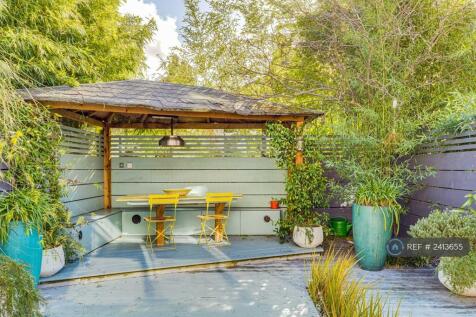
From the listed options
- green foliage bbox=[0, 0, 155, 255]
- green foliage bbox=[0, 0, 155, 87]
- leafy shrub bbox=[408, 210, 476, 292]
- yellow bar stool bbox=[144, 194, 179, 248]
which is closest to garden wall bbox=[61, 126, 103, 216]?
green foliage bbox=[0, 0, 155, 255]

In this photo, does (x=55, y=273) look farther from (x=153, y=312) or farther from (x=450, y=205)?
(x=450, y=205)

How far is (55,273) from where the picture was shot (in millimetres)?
3967

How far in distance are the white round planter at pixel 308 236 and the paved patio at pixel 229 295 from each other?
2.48ft

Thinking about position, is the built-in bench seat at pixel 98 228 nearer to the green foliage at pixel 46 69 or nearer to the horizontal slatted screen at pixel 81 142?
the green foliage at pixel 46 69

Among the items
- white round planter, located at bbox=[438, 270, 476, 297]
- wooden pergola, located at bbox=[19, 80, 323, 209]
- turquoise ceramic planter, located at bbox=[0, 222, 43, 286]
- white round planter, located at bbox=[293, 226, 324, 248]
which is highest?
wooden pergola, located at bbox=[19, 80, 323, 209]

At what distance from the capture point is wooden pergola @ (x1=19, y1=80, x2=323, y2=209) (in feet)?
15.1

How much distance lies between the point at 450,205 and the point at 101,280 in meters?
4.57

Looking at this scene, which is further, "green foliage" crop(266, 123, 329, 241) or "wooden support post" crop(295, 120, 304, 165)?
"wooden support post" crop(295, 120, 304, 165)

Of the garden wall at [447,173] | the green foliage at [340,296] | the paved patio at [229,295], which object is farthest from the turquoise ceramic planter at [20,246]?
the garden wall at [447,173]

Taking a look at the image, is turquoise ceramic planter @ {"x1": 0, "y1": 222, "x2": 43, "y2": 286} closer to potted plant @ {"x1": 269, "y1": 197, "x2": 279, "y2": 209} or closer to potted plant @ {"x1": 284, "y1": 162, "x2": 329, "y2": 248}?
potted plant @ {"x1": 284, "y1": 162, "x2": 329, "y2": 248}

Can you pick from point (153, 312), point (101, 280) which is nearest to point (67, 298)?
point (101, 280)

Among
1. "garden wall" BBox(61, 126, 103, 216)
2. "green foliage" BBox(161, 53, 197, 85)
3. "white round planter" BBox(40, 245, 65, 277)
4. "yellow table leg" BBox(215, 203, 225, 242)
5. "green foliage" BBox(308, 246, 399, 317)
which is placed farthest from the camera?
"green foliage" BBox(161, 53, 197, 85)

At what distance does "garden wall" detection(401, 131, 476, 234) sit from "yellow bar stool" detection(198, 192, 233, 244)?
2.97 m

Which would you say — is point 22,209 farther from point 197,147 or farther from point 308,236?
point 308,236
